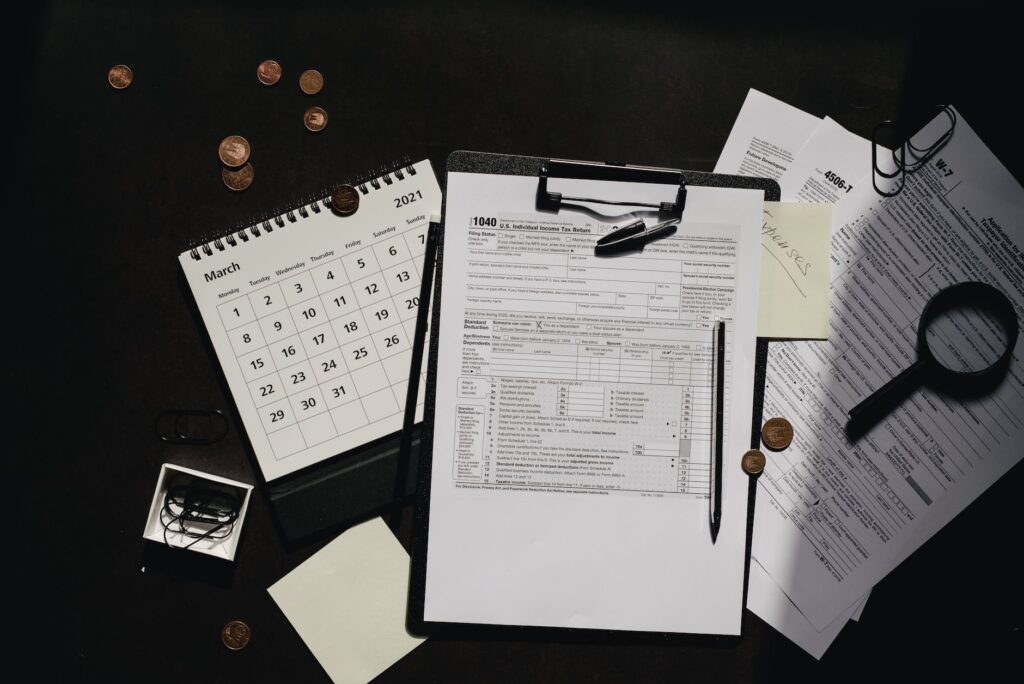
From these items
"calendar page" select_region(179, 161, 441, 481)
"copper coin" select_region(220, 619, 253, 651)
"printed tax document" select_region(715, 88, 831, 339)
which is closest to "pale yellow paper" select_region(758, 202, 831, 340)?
"printed tax document" select_region(715, 88, 831, 339)

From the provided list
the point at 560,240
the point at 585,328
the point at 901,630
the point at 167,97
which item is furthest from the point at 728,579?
the point at 167,97

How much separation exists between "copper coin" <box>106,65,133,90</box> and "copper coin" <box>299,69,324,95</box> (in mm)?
245

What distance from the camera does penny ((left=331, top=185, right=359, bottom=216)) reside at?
0.96 meters

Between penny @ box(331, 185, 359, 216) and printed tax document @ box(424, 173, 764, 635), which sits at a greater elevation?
penny @ box(331, 185, 359, 216)

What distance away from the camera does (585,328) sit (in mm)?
960

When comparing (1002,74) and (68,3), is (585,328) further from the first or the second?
(68,3)

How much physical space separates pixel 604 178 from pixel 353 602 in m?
0.67

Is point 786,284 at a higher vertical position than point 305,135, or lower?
lower

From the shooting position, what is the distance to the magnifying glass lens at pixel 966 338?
37.4 inches

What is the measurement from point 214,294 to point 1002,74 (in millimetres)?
1144

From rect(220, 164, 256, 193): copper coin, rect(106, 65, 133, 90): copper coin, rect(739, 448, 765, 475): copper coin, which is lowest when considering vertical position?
rect(739, 448, 765, 475): copper coin

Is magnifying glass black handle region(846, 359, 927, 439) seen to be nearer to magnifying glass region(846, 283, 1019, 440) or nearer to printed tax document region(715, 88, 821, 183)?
magnifying glass region(846, 283, 1019, 440)

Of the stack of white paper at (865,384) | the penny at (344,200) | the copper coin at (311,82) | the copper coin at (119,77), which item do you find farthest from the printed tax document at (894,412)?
the copper coin at (119,77)

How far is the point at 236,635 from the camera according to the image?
3.15ft
